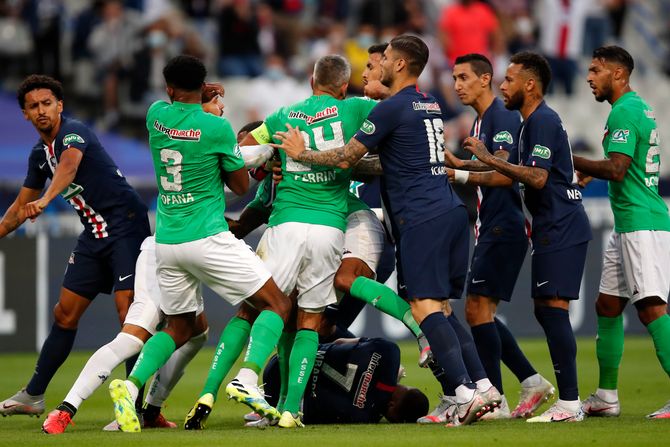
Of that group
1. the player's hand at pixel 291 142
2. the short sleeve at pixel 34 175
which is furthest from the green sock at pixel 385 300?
the short sleeve at pixel 34 175

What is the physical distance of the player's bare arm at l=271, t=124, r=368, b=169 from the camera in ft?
27.0

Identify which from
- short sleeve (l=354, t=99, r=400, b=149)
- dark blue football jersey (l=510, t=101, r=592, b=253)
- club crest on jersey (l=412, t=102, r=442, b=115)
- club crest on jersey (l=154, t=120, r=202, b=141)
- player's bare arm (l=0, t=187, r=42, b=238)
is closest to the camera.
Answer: club crest on jersey (l=154, t=120, r=202, b=141)

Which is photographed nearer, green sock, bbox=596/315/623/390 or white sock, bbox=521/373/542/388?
green sock, bbox=596/315/623/390

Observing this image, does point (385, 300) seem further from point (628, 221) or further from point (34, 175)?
point (34, 175)

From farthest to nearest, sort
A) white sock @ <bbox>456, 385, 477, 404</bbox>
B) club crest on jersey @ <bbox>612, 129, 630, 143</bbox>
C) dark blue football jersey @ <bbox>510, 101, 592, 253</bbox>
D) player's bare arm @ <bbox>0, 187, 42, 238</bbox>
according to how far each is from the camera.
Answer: club crest on jersey @ <bbox>612, 129, 630, 143</bbox> → player's bare arm @ <bbox>0, 187, 42, 238</bbox> → dark blue football jersey @ <bbox>510, 101, 592, 253</bbox> → white sock @ <bbox>456, 385, 477, 404</bbox>

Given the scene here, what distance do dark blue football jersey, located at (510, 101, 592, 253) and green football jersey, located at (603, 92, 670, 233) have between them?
1.48 feet

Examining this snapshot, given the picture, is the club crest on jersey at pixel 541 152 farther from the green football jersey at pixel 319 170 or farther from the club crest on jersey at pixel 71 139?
the club crest on jersey at pixel 71 139

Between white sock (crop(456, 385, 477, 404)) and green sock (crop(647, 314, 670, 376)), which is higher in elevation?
green sock (crop(647, 314, 670, 376))

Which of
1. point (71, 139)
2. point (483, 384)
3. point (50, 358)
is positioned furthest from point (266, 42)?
point (483, 384)

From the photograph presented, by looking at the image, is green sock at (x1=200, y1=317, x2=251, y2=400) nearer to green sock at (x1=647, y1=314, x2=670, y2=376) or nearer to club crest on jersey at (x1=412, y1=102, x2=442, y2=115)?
club crest on jersey at (x1=412, y1=102, x2=442, y2=115)

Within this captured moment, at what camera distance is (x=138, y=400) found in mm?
8766

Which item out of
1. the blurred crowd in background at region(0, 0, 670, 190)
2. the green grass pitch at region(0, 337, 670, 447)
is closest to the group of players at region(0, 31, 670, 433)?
the green grass pitch at region(0, 337, 670, 447)

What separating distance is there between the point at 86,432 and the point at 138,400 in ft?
2.32

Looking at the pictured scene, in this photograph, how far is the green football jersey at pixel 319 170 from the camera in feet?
28.1
